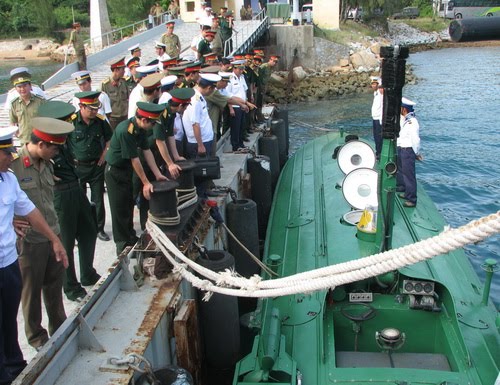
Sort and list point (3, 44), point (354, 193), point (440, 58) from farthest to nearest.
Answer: point (3, 44) → point (440, 58) → point (354, 193)

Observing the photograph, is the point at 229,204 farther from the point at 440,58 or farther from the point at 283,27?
the point at 440,58

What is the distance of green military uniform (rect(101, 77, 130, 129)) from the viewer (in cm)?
825

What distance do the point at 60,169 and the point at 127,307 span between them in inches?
56.2

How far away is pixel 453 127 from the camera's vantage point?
20.0 metres

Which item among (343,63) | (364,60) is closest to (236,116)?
(343,63)

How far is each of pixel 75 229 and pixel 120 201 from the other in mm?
791

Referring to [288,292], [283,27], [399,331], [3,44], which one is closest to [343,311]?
[399,331]

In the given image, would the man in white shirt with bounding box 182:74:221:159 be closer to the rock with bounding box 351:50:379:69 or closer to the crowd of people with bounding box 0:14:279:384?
the crowd of people with bounding box 0:14:279:384

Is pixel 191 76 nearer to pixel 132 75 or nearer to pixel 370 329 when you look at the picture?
pixel 132 75

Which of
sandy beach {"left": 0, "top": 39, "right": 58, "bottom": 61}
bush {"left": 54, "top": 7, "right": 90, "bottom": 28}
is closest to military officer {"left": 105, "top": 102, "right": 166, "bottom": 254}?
sandy beach {"left": 0, "top": 39, "right": 58, "bottom": 61}

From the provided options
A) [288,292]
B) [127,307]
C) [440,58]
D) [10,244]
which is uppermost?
[10,244]

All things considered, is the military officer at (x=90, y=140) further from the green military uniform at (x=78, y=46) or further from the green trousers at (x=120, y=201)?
Result: the green military uniform at (x=78, y=46)

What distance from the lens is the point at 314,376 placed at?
4.63 m

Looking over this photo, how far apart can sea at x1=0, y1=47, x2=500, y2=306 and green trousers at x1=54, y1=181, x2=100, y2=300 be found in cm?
618
